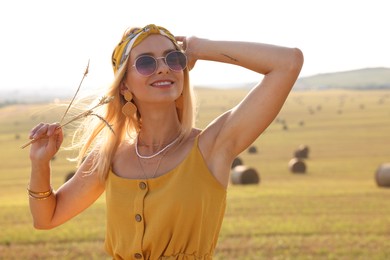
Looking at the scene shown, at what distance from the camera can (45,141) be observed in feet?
13.2

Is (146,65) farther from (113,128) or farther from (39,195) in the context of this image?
(39,195)

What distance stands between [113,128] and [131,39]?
54 centimetres

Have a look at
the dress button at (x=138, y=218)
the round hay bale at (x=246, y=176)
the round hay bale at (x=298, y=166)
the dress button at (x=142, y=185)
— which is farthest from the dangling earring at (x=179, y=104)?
the round hay bale at (x=298, y=166)

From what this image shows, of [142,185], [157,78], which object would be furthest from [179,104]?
Result: [142,185]

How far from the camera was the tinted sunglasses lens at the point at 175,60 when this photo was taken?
386cm

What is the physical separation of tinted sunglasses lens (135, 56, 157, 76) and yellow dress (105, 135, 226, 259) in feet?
1.39

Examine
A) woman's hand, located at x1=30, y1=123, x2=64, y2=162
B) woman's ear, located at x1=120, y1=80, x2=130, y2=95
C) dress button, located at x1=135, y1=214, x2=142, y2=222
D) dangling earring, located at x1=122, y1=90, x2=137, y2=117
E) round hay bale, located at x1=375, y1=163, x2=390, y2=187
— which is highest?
woman's ear, located at x1=120, y1=80, x2=130, y2=95

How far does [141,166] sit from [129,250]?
0.43 meters

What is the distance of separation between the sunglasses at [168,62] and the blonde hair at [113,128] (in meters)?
0.10

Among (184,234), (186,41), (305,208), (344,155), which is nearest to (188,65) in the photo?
(186,41)

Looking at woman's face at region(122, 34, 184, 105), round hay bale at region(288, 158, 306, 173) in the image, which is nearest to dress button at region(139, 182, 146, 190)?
woman's face at region(122, 34, 184, 105)

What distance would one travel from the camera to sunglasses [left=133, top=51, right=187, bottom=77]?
12.7 feet

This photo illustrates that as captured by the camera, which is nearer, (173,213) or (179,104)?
(173,213)

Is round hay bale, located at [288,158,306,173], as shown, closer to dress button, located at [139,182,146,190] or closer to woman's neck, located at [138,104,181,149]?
woman's neck, located at [138,104,181,149]
